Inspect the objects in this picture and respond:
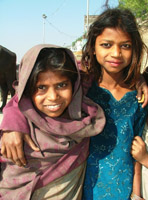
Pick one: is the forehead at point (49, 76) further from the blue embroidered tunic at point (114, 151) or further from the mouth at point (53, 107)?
the blue embroidered tunic at point (114, 151)

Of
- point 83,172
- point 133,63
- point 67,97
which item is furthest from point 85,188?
point 133,63

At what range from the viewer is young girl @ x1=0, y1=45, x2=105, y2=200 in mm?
1074

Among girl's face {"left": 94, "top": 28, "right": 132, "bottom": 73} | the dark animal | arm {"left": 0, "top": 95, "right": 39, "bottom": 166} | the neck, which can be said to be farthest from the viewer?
the dark animal

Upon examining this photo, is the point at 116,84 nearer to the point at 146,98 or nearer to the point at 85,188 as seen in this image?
the point at 146,98

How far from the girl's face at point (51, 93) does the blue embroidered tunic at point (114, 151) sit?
283 millimetres

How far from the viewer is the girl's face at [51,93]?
42.6 inches

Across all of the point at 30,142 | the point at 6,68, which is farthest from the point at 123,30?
the point at 6,68

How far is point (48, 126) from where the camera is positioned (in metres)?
1.09

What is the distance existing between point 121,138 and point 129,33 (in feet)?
2.18

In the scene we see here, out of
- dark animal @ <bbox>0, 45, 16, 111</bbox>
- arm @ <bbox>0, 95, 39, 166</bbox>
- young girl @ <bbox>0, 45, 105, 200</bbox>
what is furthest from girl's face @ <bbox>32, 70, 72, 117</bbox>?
dark animal @ <bbox>0, 45, 16, 111</bbox>

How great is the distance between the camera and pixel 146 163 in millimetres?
1202

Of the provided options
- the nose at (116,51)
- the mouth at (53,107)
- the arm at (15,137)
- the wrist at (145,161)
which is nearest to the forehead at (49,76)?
the mouth at (53,107)

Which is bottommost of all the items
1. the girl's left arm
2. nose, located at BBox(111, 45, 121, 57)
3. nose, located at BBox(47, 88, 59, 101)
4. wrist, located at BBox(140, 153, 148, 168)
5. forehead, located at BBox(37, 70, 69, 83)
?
the girl's left arm

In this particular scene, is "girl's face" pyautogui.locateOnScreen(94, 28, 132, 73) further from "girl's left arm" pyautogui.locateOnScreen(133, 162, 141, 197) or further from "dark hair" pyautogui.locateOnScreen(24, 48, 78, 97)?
"girl's left arm" pyautogui.locateOnScreen(133, 162, 141, 197)
